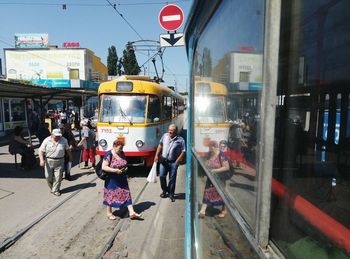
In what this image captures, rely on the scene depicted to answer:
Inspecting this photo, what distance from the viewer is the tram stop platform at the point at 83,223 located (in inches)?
193

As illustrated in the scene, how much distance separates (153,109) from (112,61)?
66188 millimetres

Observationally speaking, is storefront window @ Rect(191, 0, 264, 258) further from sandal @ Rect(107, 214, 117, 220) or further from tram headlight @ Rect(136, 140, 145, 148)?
tram headlight @ Rect(136, 140, 145, 148)

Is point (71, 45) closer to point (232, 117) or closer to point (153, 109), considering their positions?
point (153, 109)

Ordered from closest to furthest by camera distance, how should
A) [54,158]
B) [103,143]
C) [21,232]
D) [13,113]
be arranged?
[21,232] → [54,158] → [103,143] → [13,113]

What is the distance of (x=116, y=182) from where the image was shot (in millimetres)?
6211

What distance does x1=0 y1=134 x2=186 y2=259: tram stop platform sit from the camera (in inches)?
193

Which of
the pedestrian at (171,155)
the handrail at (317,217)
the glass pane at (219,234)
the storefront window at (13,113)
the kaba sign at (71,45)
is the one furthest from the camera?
the kaba sign at (71,45)

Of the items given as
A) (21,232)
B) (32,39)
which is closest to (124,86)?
(21,232)

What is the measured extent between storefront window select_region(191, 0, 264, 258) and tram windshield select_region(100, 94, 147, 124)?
7763mm

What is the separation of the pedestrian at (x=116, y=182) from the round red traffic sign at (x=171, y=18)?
4263mm

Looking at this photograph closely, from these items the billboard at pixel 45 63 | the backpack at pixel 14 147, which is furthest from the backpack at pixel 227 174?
the billboard at pixel 45 63

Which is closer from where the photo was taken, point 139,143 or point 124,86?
point 139,143

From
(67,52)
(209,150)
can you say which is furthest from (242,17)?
(67,52)

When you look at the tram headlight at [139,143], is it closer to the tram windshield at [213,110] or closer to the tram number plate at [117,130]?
the tram number plate at [117,130]
